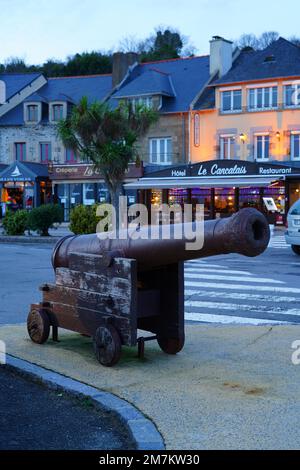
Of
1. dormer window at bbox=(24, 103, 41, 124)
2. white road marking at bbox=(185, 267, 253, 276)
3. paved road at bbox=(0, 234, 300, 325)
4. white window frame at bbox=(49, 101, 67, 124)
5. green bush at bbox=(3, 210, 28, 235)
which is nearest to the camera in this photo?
paved road at bbox=(0, 234, 300, 325)

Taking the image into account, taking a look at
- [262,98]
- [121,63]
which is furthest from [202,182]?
[121,63]

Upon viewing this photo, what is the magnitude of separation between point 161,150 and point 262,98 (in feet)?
23.8

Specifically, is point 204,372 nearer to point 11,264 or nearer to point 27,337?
point 27,337

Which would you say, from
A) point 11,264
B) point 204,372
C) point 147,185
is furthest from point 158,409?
point 147,185

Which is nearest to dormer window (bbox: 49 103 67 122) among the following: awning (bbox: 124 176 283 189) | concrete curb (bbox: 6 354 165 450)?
awning (bbox: 124 176 283 189)

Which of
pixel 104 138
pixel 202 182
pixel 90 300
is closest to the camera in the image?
pixel 90 300

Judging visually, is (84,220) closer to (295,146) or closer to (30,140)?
(295,146)

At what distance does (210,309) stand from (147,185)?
2768cm

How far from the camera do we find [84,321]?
675 cm

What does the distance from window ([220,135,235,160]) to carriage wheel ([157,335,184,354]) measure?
1225 inches

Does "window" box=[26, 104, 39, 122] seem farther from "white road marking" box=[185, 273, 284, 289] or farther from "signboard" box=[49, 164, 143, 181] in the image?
"white road marking" box=[185, 273, 284, 289]

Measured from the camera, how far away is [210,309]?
32.1 ft

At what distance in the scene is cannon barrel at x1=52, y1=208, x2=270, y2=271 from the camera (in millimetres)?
5219

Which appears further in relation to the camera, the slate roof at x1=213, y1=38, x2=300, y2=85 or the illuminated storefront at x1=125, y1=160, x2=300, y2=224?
the slate roof at x1=213, y1=38, x2=300, y2=85
